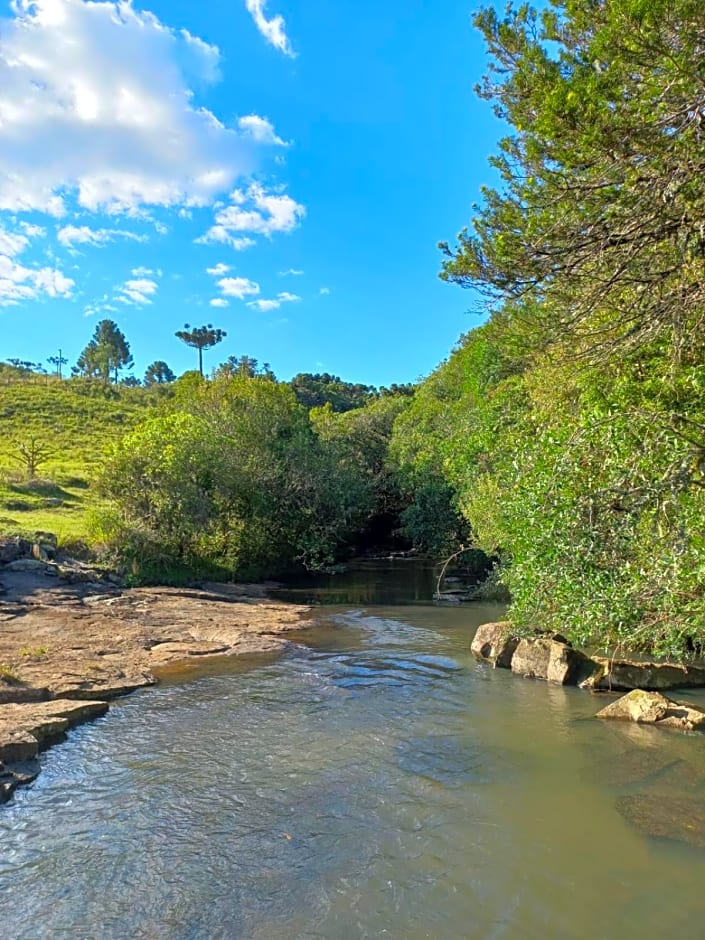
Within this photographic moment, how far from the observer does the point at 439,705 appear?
13.3 m

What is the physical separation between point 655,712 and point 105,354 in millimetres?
99922

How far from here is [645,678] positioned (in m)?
14.2

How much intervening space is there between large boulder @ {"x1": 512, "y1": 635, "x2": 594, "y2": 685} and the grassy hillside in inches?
736

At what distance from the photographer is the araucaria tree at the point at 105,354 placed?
100062 millimetres

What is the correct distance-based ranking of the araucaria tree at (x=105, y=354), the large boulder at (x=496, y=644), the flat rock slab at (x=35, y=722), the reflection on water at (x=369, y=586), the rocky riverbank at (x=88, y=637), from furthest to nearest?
the araucaria tree at (x=105, y=354), the reflection on water at (x=369, y=586), the large boulder at (x=496, y=644), the rocky riverbank at (x=88, y=637), the flat rock slab at (x=35, y=722)

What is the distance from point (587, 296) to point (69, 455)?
154 ft

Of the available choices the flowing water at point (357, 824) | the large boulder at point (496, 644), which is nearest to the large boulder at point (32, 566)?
the flowing water at point (357, 824)

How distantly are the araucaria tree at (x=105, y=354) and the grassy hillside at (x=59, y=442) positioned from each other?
20860 mm

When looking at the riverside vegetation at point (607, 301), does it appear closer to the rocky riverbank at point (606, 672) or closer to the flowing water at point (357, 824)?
the rocky riverbank at point (606, 672)

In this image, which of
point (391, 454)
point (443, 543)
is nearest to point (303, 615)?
point (443, 543)

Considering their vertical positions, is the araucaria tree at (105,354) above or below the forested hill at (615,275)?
above

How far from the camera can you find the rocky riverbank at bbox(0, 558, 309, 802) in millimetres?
11570

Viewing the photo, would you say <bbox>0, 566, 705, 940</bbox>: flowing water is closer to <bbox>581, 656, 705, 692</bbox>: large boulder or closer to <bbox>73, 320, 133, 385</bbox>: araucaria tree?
<bbox>581, 656, 705, 692</bbox>: large boulder

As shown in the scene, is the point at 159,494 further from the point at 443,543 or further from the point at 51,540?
the point at 443,543
